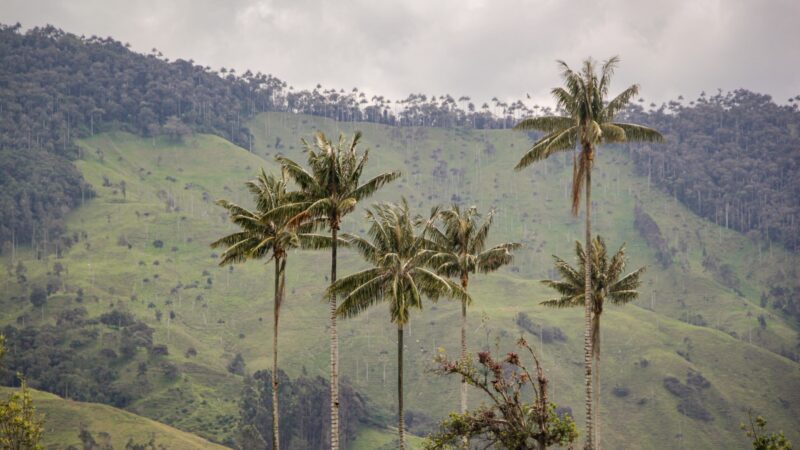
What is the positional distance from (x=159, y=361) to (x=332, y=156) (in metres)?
153

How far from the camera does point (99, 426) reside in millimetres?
143125

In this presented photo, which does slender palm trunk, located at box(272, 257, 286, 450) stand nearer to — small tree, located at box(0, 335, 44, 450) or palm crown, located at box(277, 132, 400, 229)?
palm crown, located at box(277, 132, 400, 229)

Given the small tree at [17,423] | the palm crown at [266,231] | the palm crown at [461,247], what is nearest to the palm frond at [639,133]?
the palm crown at [461,247]

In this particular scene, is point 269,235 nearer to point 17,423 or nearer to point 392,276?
point 392,276

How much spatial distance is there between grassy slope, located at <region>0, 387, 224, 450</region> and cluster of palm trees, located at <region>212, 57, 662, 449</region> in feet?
323

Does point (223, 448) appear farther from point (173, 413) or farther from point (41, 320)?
point (41, 320)

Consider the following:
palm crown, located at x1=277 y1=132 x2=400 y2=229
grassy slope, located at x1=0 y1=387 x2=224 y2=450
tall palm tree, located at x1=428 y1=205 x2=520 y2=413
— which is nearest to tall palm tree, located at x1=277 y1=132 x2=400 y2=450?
palm crown, located at x1=277 y1=132 x2=400 y2=229

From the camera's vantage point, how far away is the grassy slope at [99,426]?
137250 millimetres

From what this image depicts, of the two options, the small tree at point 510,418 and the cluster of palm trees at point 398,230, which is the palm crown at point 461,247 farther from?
the small tree at point 510,418

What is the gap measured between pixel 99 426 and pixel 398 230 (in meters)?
114

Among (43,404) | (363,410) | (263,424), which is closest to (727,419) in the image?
(363,410)

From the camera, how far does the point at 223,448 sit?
5792 inches

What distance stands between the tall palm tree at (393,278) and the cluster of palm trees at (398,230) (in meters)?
0.05

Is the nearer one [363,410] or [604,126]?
[604,126]
